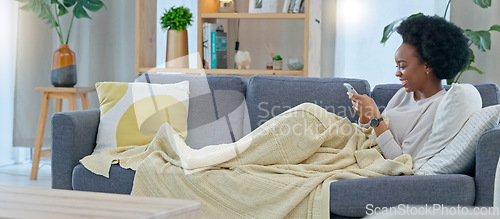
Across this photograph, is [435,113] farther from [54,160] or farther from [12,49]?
[12,49]

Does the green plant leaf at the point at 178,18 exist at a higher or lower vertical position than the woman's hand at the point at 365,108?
higher

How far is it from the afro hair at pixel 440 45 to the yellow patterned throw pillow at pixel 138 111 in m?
1.17

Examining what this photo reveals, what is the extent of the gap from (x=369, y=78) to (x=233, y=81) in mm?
1488

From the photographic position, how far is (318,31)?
11.9 ft

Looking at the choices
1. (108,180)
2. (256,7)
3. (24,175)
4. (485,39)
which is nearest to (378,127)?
(108,180)

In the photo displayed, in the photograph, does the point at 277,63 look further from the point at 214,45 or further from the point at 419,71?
the point at 419,71

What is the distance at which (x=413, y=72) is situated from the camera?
7.84 ft

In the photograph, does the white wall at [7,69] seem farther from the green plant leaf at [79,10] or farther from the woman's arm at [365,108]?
the woman's arm at [365,108]

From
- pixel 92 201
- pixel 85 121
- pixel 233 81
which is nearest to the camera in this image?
pixel 92 201

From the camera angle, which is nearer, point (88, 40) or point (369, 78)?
point (369, 78)

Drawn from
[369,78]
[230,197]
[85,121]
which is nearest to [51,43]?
[85,121]

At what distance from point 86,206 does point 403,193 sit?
113 centimetres

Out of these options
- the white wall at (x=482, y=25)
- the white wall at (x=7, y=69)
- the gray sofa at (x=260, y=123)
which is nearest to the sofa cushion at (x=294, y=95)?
the gray sofa at (x=260, y=123)

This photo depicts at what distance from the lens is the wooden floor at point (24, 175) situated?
3.71 m
